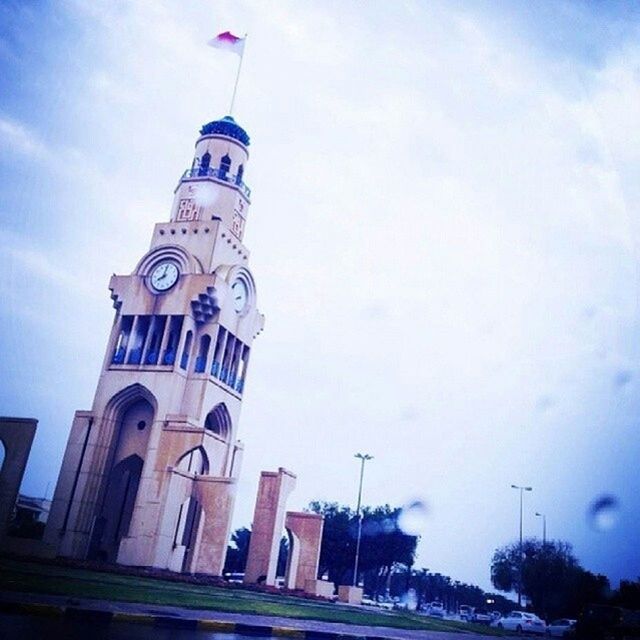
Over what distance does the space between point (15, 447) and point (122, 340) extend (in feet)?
31.8

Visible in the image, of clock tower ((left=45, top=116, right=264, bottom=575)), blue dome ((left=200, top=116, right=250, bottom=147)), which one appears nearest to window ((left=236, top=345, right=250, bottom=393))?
clock tower ((left=45, top=116, right=264, bottom=575))

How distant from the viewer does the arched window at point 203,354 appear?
32.5 metres

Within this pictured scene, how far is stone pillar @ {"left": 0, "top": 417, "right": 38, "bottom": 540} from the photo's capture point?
24781 millimetres

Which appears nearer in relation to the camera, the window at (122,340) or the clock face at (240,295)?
the window at (122,340)

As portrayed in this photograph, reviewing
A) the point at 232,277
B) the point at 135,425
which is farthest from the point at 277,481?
the point at 232,277

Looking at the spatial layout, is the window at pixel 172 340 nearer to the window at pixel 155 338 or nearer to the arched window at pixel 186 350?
the arched window at pixel 186 350

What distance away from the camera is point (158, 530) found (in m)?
24.0

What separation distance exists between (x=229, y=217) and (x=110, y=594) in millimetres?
28325

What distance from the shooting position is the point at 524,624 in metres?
35.4

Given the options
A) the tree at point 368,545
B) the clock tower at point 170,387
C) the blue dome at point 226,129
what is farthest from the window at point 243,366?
the tree at point 368,545

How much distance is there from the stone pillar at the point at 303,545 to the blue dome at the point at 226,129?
23.5 m

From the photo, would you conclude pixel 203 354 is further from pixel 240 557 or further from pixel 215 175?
pixel 240 557

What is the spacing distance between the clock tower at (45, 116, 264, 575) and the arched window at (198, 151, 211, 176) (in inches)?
3.1

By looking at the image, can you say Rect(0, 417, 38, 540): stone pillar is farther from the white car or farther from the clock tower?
the white car
